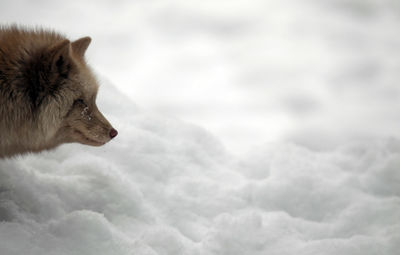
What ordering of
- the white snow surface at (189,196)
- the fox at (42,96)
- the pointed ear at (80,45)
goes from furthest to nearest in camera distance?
the pointed ear at (80,45), the white snow surface at (189,196), the fox at (42,96)

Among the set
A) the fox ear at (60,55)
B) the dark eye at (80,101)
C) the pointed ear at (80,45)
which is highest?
the pointed ear at (80,45)

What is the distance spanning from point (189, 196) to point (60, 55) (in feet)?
4.96

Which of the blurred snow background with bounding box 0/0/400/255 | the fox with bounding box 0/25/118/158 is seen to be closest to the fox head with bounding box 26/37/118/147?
the fox with bounding box 0/25/118/158

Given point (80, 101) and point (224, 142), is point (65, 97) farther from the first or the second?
point (224, 142)

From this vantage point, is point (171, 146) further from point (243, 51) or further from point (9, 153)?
point (243, 51)

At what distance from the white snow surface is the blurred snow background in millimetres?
10

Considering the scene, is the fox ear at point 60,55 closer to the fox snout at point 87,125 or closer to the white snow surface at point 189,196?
the fox snout at point 87,125

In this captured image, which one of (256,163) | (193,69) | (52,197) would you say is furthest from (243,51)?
(52,197)

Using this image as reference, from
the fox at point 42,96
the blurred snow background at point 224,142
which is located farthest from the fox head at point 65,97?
the blurred snow background at point 224,142

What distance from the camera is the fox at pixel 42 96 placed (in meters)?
2.31

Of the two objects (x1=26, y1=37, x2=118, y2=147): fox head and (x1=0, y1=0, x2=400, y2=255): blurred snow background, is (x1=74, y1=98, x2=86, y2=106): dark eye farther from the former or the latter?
(x1=0, y1=0, x2=400, y2=255): blurred snow background

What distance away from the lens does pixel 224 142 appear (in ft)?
16.3

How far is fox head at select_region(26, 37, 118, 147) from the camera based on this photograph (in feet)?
7.73

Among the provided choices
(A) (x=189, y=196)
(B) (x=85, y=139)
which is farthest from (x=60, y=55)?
(A) (x=189, y=196)
